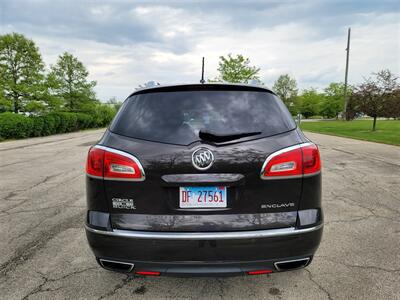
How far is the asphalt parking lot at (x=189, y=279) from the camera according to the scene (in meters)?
2.57

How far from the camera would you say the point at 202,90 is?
2389 mm

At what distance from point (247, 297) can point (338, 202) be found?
3319 millimetres

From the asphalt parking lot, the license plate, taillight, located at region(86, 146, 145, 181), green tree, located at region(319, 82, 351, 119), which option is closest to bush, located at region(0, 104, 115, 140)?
the asphalt parking lot

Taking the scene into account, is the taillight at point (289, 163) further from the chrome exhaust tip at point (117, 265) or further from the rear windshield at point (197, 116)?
the chrome exhaust tip at point (117, 265)

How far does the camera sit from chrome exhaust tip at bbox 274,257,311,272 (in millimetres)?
2129

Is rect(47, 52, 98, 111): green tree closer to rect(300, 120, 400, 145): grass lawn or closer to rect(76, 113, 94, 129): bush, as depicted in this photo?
rect(76, 113, 94, 129): bush

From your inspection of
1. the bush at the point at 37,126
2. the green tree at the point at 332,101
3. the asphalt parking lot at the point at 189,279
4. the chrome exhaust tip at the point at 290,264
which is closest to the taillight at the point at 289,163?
the chrome exhaust tip at the point at 290,264

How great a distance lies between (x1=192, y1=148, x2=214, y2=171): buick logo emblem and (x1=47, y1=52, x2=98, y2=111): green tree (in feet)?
122

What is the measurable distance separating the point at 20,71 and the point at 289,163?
26.8 meters

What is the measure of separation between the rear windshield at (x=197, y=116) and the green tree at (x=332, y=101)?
66811 millimetres

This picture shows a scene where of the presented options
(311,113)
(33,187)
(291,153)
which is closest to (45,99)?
(33,187)

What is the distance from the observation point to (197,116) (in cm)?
227

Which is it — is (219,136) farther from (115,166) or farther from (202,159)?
(115,166)

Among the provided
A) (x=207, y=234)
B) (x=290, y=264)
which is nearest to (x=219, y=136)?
(x=207, y=234)
